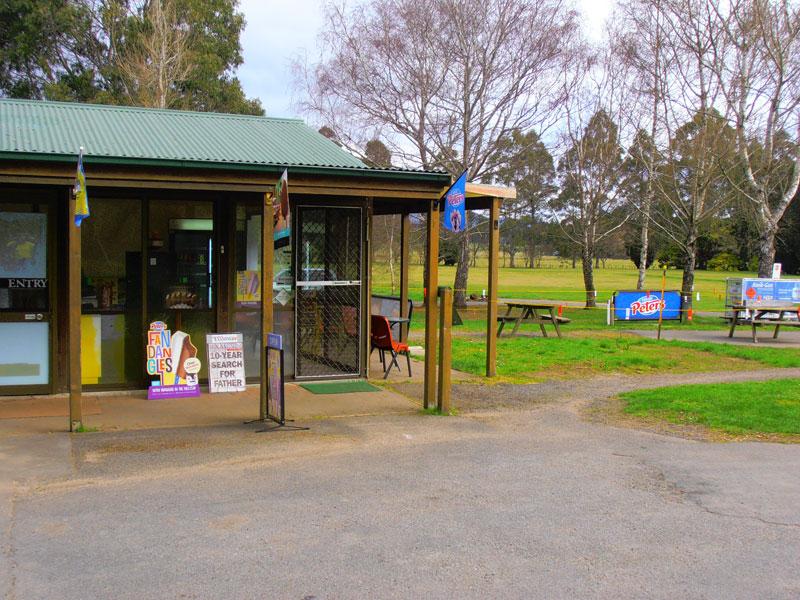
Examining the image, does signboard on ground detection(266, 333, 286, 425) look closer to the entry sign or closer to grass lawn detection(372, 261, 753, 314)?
the entry sign

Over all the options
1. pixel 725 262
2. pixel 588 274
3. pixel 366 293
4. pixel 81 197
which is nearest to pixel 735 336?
pixel 588 274

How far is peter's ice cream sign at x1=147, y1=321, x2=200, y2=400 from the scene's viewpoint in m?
8.80

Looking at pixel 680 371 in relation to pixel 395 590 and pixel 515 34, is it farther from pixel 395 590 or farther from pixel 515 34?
pixel 515 34

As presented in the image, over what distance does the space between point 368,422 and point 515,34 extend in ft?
55.8

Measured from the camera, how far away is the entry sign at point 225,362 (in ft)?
30.2

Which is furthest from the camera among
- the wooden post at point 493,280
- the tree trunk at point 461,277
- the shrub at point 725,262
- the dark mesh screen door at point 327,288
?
the shrub at point 725,262

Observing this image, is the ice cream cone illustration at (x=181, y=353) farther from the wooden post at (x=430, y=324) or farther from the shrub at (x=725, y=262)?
the shrub at (x=725, y=262)

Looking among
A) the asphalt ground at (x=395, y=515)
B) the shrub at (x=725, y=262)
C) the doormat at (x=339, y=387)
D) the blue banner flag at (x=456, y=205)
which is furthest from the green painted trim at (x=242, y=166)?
the shrub at (x=725, y=262)

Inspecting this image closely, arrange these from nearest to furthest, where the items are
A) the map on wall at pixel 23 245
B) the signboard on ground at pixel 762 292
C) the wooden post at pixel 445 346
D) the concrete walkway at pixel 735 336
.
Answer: the wooden post at pixel 445 346 → the map on wall at pixel 23 245 → the concrete walkway at pixel 735 336 → the signboard on ground at pixel 762 292

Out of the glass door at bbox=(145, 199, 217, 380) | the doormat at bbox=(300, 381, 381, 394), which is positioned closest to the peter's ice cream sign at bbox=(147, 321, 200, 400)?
the glass door at bbox=(145, 199, 217, 380)

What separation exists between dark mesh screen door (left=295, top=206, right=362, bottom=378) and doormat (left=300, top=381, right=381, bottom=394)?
293 mm

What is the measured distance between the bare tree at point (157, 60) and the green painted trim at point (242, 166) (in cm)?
2196

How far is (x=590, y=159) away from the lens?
90.7ft

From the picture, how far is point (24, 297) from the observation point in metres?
8.84
